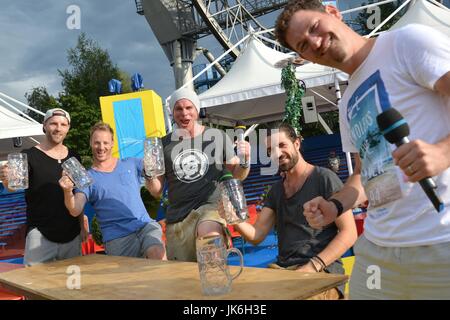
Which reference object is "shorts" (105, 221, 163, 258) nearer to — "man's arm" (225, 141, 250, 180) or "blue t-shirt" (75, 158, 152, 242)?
"blue t-shirt" (75, 158, 152, 242)

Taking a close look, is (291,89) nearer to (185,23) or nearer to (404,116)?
(404,116)

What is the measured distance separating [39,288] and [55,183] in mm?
1327

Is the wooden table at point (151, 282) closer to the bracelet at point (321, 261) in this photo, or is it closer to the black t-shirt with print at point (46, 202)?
the bracelet at point (321, 261)

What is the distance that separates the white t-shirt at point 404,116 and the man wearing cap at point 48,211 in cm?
239

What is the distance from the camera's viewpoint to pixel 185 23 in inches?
925

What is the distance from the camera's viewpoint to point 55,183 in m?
3.05

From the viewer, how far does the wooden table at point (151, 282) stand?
138 cm

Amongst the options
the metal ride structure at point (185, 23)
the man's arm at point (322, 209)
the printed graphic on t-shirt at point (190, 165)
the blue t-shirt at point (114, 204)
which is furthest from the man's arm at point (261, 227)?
the metal ride structure at point (185, 23)

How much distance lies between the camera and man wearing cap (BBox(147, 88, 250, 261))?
8.31 feet

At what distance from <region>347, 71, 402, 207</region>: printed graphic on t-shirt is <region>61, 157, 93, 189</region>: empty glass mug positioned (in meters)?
1.89

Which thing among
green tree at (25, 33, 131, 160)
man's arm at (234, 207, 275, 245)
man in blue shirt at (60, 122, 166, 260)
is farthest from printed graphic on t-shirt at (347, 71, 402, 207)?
green tree at (25, 33, 131, 160)

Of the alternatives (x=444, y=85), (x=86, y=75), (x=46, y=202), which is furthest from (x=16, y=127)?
(x=86, y=75)
